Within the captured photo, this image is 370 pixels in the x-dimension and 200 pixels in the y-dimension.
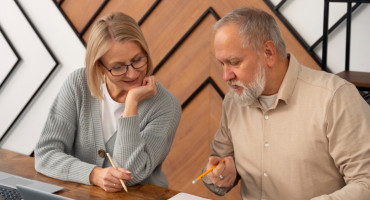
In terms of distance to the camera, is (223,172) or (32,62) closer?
(223,172)

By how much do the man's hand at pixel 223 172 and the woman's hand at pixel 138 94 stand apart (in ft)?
1.12

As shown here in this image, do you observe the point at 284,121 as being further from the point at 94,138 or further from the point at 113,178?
the point at 94,138

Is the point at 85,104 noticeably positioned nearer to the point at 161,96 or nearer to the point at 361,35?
the point at 161,96

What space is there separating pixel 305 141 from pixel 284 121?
0.10 metres

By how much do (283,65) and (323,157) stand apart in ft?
1.10

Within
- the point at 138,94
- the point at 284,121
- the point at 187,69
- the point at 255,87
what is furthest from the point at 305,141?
the point at 187,69

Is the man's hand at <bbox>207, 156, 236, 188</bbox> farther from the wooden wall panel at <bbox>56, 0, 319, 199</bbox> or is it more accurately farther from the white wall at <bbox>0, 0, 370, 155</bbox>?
the white wall at <bbox>0, 0, 370, 155</bbox>

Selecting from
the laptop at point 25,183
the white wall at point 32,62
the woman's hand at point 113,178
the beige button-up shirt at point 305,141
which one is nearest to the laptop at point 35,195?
the laptop at point 25,183

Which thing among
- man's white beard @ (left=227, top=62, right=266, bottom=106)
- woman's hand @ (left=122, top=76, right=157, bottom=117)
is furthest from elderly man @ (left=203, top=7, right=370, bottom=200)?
woman's hand @ (left=122, top=76, right=157, bottom=117)

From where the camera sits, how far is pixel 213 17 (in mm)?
2928

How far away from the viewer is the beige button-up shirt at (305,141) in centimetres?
158

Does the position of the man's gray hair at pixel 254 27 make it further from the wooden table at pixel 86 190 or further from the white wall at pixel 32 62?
the white wall at pixel 32 62

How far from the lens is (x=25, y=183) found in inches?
66.2

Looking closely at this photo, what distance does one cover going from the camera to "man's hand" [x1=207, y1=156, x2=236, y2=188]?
170 cm
